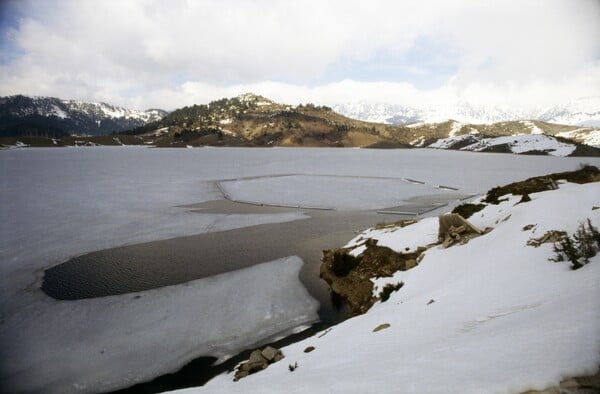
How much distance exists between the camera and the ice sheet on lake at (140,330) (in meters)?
12.3

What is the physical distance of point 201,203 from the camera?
4184 cm

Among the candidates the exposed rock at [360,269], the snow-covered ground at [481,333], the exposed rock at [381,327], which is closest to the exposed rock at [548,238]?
the snow-covered ground at [481,333]

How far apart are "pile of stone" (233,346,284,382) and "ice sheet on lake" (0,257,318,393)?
2732 millimetres

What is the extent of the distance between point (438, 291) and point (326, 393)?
7718mm

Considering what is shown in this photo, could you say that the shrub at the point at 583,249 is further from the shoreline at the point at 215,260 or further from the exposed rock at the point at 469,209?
the exposed rock at the point at 469,209

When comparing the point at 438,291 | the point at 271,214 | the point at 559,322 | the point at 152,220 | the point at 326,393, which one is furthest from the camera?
the point at 271,214

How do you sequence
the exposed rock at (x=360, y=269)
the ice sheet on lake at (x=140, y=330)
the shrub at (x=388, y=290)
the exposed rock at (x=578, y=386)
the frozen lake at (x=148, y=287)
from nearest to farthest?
the exposed rock at (x=578, y=386) < the ice sheet on lake at (x=140, y=330) < the frozen lake at (x=148, y=287) < the shrub at (x=388, y=290) < the exposed rock at (x=360, y=269)

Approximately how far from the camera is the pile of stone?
10.6 m

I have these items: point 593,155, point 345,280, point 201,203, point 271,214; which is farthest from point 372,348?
point 593,155

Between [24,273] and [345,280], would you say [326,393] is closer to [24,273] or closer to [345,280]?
[345,280]

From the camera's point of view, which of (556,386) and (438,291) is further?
(438,291)

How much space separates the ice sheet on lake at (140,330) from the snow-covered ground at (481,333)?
3470 mm

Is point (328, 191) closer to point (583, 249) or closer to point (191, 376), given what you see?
point (191, 376)

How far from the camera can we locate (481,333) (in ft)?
22.7
